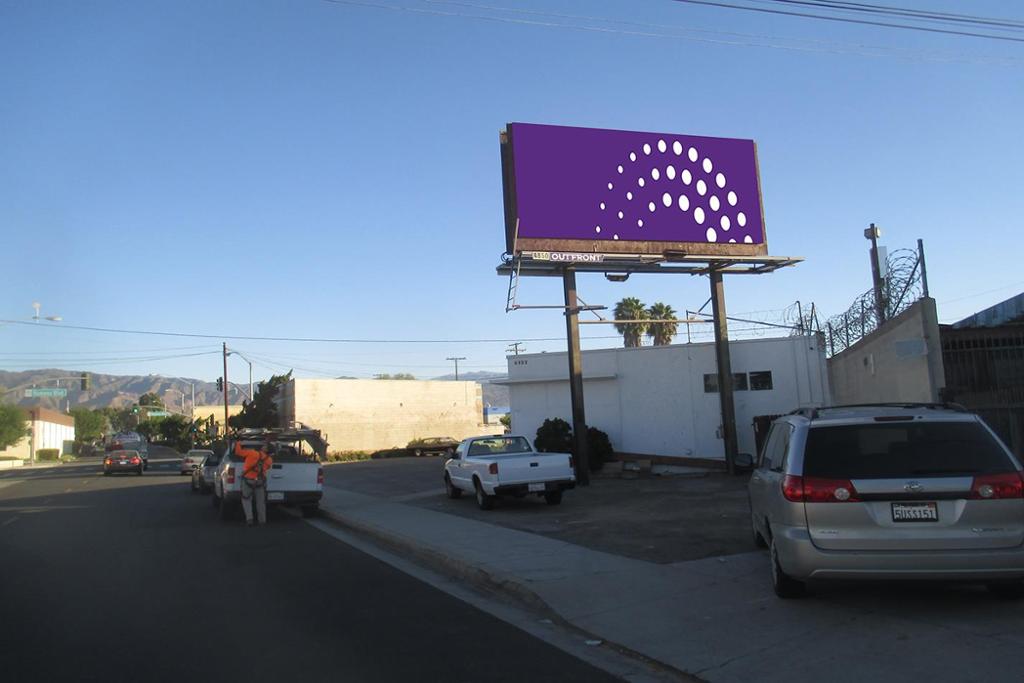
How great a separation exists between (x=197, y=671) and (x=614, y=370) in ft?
72.5

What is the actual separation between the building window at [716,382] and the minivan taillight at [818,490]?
19381mm

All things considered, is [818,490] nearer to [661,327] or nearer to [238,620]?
[238,620]

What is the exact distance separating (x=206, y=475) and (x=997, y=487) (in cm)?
2331

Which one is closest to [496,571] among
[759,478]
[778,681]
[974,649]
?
[759,478]

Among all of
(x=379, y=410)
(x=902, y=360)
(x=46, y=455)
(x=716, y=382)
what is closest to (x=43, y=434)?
(x=46, y=455)

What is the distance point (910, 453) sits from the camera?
662cm

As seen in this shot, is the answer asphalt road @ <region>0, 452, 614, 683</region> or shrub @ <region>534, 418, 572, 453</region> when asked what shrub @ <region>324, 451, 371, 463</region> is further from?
asphalt road @ <region>0, 452, 614, 683</region>

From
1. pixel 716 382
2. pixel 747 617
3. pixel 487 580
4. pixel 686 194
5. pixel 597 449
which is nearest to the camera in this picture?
pixel 747 617

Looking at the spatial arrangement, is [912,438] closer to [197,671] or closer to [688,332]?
[197,671]

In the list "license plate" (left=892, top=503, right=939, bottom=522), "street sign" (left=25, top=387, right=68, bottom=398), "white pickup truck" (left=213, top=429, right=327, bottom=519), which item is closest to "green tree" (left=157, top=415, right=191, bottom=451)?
"street sign" (left=25, top=387, right=68, bottom=398)

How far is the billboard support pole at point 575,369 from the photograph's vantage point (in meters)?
21.1

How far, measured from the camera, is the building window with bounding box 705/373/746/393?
25.7m

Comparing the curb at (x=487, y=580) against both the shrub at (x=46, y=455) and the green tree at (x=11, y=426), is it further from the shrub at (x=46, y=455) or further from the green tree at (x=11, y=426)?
the shrub at (x=46, y=455)

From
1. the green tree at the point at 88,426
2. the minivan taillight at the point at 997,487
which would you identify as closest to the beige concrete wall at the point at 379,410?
the minivan taillight at the point at 997,487
